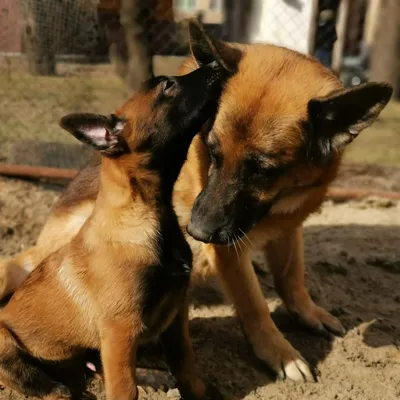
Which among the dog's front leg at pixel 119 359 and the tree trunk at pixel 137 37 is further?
the tree trunk at pixel 137 37

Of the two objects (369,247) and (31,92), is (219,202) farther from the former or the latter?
(31,92)

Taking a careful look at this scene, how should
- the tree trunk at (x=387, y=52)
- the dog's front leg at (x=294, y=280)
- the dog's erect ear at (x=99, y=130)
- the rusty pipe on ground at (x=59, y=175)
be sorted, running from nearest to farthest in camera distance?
the dog's erect ear at (x=99, y=130), the dog's front leg at (x=294, y=280), the rusty pipe on ground at (x=59, y=175), the tree trunk at (x=387, y=52)

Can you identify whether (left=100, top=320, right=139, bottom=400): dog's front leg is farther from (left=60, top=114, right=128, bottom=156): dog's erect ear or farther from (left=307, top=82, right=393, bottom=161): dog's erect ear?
(left=307, top=82, right=393, bottom=161): dog's erect ear

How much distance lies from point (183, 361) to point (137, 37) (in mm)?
4453

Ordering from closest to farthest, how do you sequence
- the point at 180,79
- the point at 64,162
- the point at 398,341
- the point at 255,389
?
the point at 180,79 → the point at 255,389 → the point at 398,341 → the point at 64,162

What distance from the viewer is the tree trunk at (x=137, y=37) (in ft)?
22.4

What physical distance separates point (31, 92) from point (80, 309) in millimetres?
4367

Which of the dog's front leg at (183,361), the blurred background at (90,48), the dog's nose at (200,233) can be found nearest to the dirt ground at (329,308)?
the dog's front leg at (183,361)

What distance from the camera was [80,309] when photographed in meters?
3.33

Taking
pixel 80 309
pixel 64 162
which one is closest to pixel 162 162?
pixel 80 309

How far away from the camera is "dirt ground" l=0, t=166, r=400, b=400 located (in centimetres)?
364

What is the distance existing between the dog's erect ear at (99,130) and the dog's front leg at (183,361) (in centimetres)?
97

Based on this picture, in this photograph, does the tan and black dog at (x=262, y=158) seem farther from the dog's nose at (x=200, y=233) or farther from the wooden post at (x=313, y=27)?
the wooden post at (x=313, y=27)

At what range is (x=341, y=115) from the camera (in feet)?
10.6
